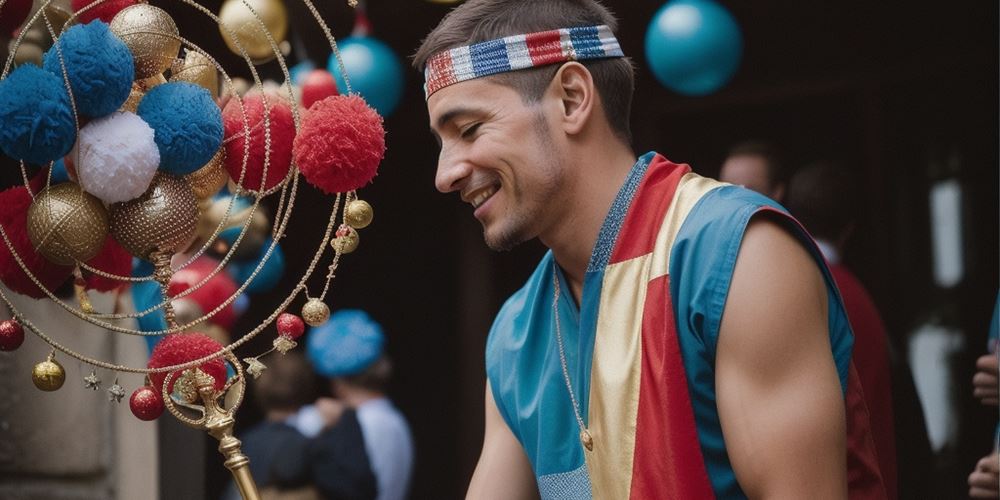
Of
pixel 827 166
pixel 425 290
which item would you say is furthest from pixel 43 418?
pixel 425 290

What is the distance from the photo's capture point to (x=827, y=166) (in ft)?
11.2

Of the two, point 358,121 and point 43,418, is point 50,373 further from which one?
point 43,418

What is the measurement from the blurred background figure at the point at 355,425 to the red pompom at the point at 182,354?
2273mm

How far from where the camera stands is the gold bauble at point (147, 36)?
164 centimetres

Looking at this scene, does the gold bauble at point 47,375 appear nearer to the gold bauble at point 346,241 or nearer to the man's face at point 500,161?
the gold bauble at point 346,241

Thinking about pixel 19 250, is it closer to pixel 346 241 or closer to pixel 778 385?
pixel 346 241

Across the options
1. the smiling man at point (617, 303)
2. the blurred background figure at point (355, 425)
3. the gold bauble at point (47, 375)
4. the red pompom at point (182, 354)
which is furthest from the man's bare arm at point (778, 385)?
the blurred background figure at point (355, 425)

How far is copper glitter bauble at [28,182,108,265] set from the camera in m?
1.58

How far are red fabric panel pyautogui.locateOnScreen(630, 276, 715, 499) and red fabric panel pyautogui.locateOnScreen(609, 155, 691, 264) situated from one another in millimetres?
114

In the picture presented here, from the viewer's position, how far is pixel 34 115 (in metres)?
1.48

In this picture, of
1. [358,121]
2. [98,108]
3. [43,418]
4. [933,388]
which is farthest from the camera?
[933,388]

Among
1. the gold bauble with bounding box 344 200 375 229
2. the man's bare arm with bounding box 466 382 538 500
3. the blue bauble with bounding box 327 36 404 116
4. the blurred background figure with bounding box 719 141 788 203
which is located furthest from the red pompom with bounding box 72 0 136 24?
the blurred background figure with bounding box 719 141 788 203

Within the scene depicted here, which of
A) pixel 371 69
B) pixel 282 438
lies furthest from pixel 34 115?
pixel 282 438

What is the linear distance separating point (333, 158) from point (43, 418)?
1209mm
